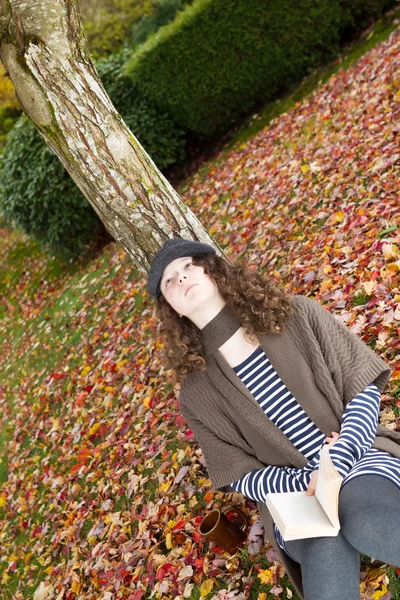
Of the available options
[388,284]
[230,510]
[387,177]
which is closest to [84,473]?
[230,510]

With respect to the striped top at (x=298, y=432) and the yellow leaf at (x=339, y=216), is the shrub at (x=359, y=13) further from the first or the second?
the striped top at (x=298, y=432)

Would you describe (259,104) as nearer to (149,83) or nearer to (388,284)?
(149,83)

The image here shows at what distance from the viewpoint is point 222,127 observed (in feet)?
27.6

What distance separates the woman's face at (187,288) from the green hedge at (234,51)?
6115mm

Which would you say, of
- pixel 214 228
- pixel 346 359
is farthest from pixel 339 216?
pixel 346 359

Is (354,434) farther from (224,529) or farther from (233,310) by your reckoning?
(224,529)

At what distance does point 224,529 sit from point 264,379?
899mm

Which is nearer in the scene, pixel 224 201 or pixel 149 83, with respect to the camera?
pixel 224 201

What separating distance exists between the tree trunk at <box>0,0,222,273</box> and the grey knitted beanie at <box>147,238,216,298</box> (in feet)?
1.68

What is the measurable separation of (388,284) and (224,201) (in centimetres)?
332

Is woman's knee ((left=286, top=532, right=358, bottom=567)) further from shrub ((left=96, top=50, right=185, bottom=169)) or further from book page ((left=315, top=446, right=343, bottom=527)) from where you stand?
shrub ((left=96, top=50, right=185, bottom=169))

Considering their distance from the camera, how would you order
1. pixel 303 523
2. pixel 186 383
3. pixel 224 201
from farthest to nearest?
pixel 224 201 < pixel 186 383 < pixel 303 523

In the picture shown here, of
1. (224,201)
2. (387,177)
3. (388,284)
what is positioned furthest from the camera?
(224,201)

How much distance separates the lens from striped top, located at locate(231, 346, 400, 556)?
2.19m
